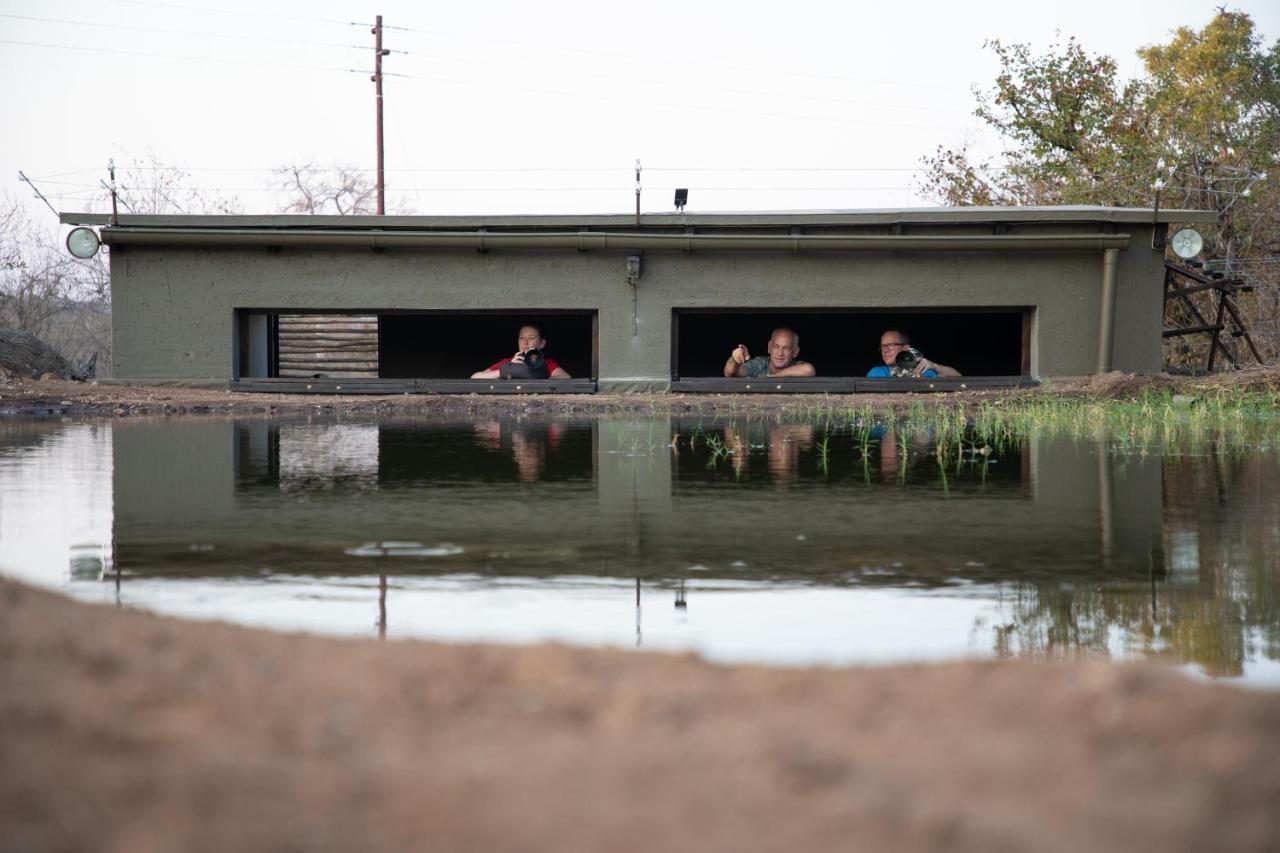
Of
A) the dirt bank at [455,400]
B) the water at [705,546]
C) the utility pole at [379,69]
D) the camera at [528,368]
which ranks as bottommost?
the water at [705,546]

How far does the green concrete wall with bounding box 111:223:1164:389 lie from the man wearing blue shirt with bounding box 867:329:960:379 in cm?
95

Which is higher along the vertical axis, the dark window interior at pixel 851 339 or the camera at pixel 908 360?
the dark window interior at pixel 851 339

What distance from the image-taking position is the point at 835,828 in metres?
1.81

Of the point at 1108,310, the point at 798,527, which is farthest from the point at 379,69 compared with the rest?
the point at 798,527

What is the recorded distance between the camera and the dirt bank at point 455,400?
14953 mm

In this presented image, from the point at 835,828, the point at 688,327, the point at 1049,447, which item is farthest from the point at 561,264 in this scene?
the point at 835,828

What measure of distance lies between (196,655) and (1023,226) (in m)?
15.8

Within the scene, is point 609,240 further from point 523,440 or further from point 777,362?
point 523,440

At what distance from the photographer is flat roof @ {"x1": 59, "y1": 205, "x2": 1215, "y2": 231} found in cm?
1672

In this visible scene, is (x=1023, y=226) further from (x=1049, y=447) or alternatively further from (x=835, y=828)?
(x=835, y=828)

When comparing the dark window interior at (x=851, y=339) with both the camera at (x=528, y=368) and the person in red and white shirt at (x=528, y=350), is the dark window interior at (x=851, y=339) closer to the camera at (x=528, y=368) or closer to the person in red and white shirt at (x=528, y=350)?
the person in red and white shirt at (x=528, y=350)

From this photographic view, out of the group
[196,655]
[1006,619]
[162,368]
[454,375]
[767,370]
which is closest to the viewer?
[196,655]

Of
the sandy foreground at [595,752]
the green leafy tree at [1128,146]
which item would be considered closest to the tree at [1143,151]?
the green leafy tree at [1128,146]

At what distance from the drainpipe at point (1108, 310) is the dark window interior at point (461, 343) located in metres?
8.69
